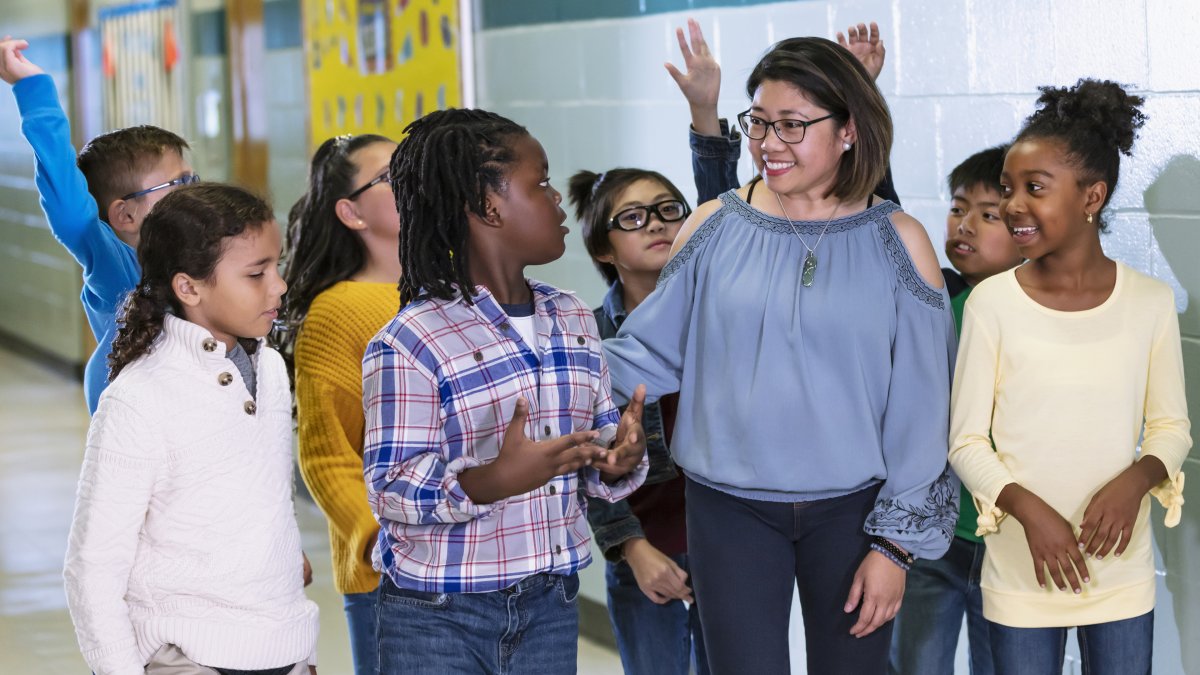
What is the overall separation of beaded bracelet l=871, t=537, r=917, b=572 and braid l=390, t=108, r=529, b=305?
650mm

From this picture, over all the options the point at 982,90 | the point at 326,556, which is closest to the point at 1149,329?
the point at 982,90

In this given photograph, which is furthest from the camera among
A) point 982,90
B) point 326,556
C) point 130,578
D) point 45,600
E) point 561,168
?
point 326,556

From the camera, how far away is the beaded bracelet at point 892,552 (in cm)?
180

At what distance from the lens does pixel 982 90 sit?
2.52 meters

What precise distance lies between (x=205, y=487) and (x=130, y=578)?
5.9 inches

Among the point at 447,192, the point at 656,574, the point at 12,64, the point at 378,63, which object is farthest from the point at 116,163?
the point at 378,63

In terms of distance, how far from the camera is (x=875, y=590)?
179 centimetres

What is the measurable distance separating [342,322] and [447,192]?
1.61ft

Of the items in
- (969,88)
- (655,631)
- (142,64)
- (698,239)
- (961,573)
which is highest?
(142,64)

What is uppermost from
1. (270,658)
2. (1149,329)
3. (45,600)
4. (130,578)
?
(1149,329)

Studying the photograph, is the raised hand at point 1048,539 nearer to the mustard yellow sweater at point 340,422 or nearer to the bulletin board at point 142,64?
the mustard yellow sweater at point 340,422

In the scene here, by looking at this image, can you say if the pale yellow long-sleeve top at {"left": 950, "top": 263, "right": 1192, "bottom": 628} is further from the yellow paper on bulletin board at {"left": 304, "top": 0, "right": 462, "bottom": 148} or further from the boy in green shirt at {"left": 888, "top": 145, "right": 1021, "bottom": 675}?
the yellow paper on bulletin board at {"left": 304, "top": 0, "right": 462, "bottom": 148}

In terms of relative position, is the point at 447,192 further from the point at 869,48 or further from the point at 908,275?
the point at 869,48

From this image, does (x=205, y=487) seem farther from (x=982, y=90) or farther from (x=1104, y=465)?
(x=982, y=90)
